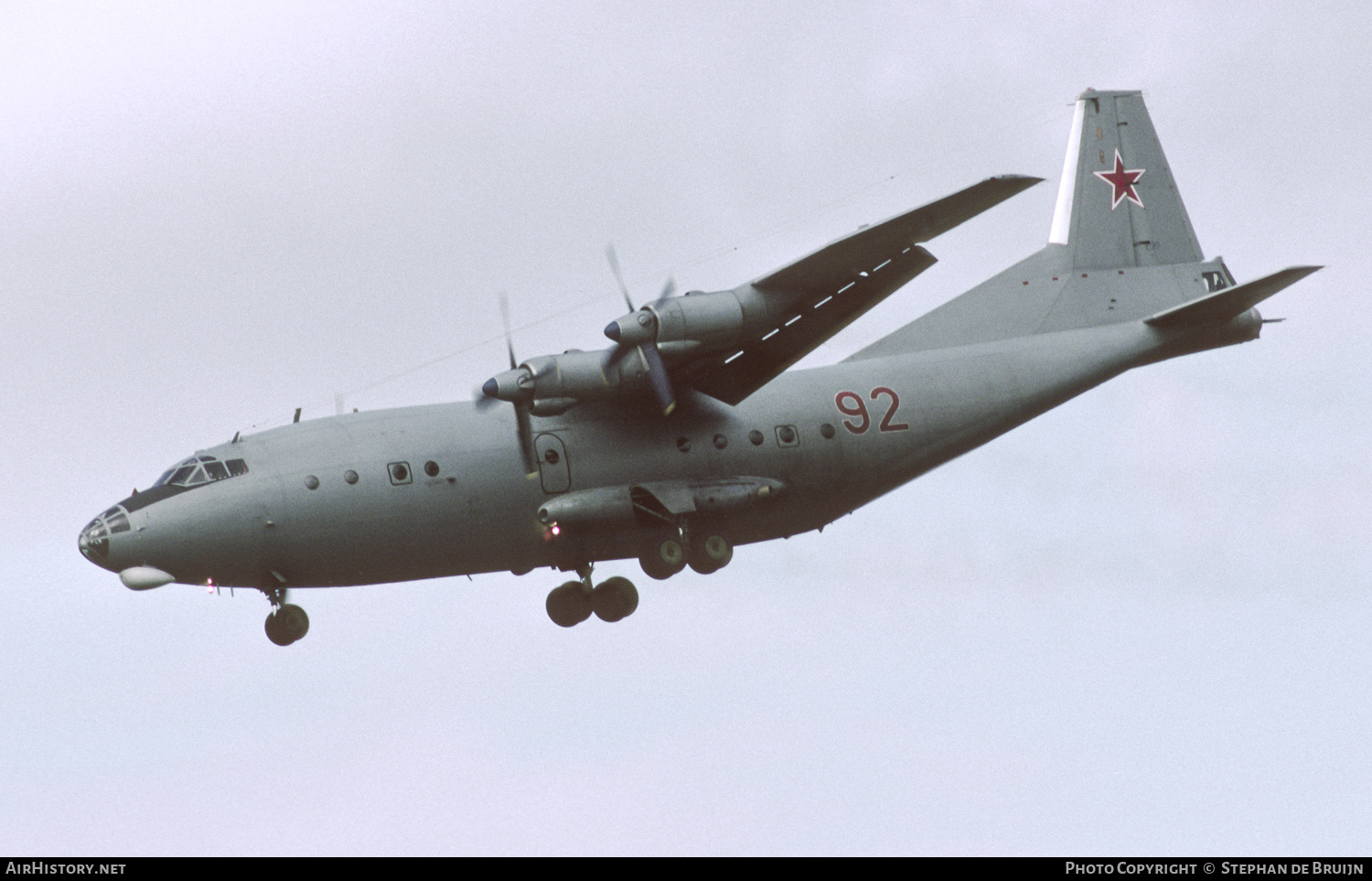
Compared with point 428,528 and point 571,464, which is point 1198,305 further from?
point 428,528

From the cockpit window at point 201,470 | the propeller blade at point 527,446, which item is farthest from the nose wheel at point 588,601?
the cockpit window at point 201,470

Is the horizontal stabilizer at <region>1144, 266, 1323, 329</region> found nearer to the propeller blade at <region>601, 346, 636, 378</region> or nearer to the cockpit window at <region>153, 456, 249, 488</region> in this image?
the propeller blade at <region>601, 346, 636, 378</region>

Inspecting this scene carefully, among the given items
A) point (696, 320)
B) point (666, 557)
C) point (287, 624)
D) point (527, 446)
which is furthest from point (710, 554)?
point (287, 624)

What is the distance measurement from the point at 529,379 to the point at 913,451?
7.38m

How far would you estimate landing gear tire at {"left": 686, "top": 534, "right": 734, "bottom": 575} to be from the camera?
33.5 metres

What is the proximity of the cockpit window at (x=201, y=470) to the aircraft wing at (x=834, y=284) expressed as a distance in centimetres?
751

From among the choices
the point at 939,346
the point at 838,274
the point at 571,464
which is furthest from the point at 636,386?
the point at 939,346

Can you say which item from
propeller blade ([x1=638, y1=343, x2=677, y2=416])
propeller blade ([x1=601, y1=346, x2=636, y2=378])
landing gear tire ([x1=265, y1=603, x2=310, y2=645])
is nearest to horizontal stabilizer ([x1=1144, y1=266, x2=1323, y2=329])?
propeller blade ([x1=638, y1=343, x2=677, y2=416])

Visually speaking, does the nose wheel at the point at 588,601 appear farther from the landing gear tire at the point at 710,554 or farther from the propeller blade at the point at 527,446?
the propeller blade at the point at 527,446

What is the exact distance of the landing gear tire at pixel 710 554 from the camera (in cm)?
3353

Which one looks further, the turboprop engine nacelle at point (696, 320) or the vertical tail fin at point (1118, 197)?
the vertical tail fin at point (1118, 197)

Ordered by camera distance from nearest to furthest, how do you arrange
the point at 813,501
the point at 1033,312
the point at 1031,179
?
the point at 1031,179 < the point at 813,501 < the point at 1033,312

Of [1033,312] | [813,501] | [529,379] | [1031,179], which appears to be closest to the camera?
[1031,179]

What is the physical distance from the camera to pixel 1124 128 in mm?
39500
